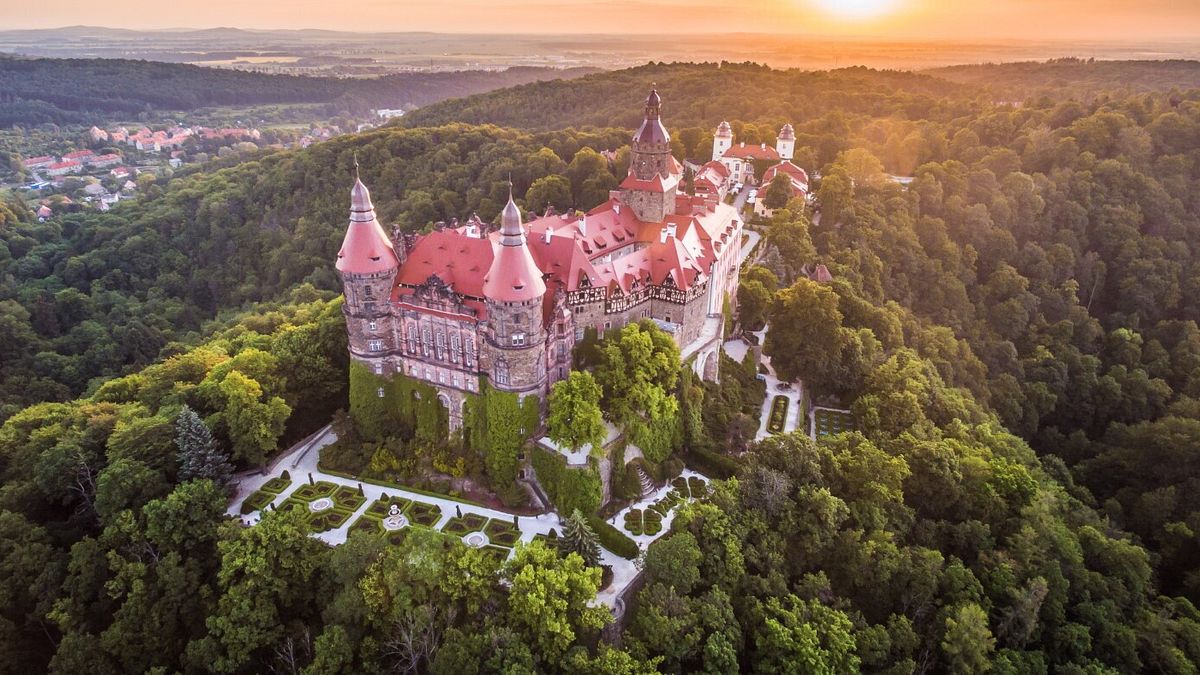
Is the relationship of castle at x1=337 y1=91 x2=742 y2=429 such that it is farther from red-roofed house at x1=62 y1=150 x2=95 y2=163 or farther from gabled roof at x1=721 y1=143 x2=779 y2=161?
red-roofed house at x1=62 y1=150 x2=95 y2=163

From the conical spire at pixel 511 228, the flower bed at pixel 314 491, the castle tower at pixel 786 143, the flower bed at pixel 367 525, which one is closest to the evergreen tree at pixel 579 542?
the flower bed at pixel 367 525

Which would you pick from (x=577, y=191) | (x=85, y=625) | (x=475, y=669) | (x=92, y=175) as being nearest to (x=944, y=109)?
(x=577, y=191)

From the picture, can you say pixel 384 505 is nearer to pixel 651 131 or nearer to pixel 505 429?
pixel 505 429

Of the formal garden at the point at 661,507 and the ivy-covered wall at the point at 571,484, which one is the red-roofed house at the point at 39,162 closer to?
the ivy-covered wall at the point at 571,484

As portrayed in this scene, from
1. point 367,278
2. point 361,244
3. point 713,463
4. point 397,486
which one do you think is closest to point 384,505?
point 397,486

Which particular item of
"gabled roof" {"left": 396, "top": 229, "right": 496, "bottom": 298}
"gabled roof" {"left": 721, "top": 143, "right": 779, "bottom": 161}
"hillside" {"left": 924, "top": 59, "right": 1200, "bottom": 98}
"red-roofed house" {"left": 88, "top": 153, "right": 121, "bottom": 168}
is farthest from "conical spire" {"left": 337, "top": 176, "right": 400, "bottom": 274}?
"red-roofed house" {"left": 88, "top": 153, "right": 121, "bottom": 168}

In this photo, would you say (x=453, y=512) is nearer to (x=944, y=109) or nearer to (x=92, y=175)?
(x=944, y=109)
